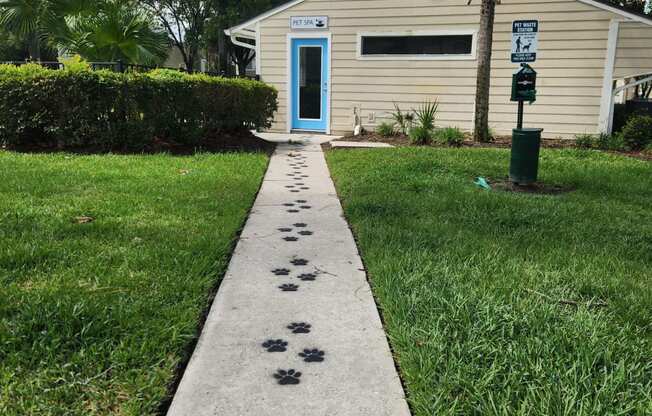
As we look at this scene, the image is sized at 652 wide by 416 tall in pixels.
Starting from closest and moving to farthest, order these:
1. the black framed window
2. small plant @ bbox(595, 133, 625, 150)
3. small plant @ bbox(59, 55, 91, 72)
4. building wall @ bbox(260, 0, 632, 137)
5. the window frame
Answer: small plant @ bbox(59, 55, 91, 72) → small plant @ bbox(595, 133, 625, 150) → building wall @ bbox(260, 0, 632, 137) → the window frame → the black framed window

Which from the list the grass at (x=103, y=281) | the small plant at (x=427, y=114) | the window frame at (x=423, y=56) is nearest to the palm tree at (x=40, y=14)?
the window frame at (x=423, y=56)

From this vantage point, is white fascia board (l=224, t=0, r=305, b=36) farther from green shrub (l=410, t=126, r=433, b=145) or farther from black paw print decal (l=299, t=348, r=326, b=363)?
black paw print decal (l=299, t=348, r=326, b=363)

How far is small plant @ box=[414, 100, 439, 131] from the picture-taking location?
10.7 metres

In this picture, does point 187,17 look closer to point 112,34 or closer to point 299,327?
point 112,34

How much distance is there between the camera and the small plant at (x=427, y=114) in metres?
10.7

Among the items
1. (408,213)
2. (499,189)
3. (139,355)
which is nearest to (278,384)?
(139,355)

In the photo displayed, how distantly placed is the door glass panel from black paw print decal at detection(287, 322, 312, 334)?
10.5m

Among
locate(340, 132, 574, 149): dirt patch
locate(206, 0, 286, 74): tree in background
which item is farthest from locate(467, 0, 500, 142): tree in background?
locate(206, 0, 286, 74): tree in background

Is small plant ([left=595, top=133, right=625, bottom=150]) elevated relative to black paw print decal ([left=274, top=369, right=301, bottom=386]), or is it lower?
elevated

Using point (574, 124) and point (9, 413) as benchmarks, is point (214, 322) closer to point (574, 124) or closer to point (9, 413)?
point (9, 413)

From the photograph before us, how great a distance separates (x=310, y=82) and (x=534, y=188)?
7410mm

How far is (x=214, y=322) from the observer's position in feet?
9.25

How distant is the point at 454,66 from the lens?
38.2 feet

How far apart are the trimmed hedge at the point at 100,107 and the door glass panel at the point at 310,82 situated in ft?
12.7
